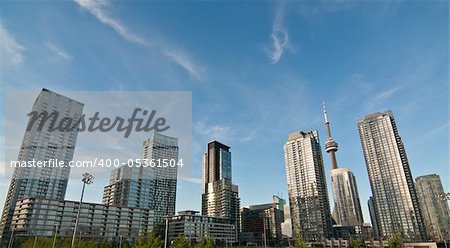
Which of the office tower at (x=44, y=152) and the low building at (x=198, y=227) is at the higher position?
the office tower at (x=44, y=152)

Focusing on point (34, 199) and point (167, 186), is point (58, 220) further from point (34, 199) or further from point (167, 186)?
point (167, 186)

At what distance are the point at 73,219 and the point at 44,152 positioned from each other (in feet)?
126

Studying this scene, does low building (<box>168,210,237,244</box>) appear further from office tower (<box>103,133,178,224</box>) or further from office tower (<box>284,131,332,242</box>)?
office tower (<box>284,131,332,242</box>)

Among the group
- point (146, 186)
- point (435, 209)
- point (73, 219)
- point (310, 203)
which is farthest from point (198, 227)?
point (435, 209)

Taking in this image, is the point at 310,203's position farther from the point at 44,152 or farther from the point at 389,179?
the point at 44,152

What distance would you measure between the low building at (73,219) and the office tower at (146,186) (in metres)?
22.3

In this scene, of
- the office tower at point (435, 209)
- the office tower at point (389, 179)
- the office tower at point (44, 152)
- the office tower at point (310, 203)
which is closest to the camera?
the office tower at point (44, 152)

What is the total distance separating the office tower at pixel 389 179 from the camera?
155 m

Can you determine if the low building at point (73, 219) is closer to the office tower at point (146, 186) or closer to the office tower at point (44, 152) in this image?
the office tower at point (44, 152)

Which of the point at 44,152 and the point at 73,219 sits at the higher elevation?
the point at 44,152

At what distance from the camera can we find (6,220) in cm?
12025

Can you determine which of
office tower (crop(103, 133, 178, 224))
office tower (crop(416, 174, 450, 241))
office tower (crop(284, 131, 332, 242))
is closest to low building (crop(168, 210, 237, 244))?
office tower (crop(103, 133, 178, 224))

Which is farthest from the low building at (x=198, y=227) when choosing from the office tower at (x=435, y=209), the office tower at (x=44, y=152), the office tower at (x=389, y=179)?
the office tower at (x=435, y=209)

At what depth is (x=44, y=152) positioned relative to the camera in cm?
13112
